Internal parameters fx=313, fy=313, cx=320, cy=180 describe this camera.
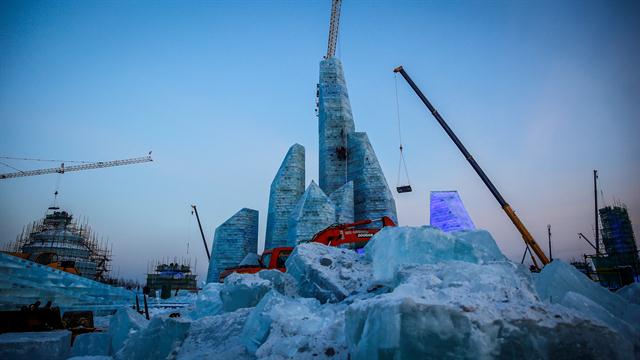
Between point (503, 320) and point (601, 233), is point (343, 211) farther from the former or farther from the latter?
point (601, 233)

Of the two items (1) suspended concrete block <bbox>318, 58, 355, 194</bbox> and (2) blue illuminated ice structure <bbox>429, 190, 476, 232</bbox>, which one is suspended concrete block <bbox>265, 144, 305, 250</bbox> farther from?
(2) blue illuminated ice structure <bbox>429, 190, 476, 232</bbox>

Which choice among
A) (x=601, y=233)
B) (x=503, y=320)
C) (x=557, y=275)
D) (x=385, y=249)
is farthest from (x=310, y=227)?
(x=601, y=233)

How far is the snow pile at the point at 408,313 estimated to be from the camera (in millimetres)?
1811

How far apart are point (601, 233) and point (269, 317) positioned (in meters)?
68.4

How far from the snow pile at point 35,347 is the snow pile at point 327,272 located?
10.3 feet

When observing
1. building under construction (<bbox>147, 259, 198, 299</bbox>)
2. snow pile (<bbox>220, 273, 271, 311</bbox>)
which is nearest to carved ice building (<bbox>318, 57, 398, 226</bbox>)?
snow pile (<bbox>220, 273, 271, 311</bbox>)

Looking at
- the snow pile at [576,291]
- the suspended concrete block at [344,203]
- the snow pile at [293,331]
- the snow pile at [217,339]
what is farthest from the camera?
the suspended concrete block at [344,203]

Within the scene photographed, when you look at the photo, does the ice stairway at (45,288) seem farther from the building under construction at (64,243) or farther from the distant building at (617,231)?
the distant building at (617,231)

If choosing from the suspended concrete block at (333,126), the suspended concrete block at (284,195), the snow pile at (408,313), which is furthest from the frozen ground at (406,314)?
the suspended concrete block at (333,126)

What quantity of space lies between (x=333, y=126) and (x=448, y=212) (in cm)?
1008

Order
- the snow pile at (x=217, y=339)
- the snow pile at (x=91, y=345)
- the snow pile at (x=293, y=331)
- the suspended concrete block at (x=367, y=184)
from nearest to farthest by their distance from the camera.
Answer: the snow pile at (x=293, y=331) → the snow pile at (x=217, y=339) → the snow pile at (x=91, y=345) → the suspended concrete block at (x=367, y=184)

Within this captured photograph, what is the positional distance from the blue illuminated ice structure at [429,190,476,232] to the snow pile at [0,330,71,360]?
1210 cm

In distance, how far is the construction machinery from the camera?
1373cm

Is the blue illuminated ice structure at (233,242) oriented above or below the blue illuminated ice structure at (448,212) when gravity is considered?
below
